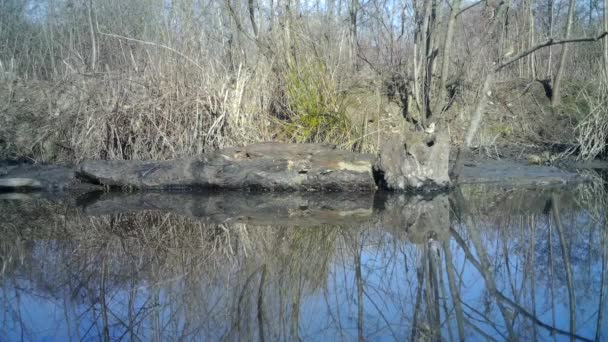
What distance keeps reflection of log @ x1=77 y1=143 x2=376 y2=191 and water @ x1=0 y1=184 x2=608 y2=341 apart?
→ 2.77 feet

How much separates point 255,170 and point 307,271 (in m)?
3.49

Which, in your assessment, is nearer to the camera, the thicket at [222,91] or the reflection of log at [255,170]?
the reflection of log at [255,170]

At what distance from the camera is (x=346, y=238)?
4602mm

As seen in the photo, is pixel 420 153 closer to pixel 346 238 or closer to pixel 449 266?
pixel 346 238

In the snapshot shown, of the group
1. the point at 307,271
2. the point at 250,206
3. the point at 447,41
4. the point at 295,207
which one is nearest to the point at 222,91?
the point at 250,206

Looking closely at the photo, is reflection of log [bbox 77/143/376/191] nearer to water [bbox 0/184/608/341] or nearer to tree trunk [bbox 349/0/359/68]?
water [bbox 0/184/608/341]

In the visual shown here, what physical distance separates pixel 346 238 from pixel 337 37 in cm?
492

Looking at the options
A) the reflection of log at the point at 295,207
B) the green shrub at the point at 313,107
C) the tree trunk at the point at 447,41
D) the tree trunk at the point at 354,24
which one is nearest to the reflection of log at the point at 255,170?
the reflection of log at the point at 295,207

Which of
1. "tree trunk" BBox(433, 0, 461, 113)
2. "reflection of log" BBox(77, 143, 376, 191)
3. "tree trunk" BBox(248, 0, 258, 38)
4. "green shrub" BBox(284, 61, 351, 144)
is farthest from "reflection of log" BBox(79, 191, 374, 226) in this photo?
"tree trunk" BBox(433, 0, 461, 113)

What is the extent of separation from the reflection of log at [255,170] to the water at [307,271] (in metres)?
0.85

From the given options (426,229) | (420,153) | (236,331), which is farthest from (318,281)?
(420,153)

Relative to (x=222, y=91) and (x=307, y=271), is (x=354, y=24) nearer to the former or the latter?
(x=222, y=91)

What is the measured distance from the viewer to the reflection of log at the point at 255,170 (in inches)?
275

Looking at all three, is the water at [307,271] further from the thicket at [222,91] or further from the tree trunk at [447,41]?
the tree trunk at [447,41]
